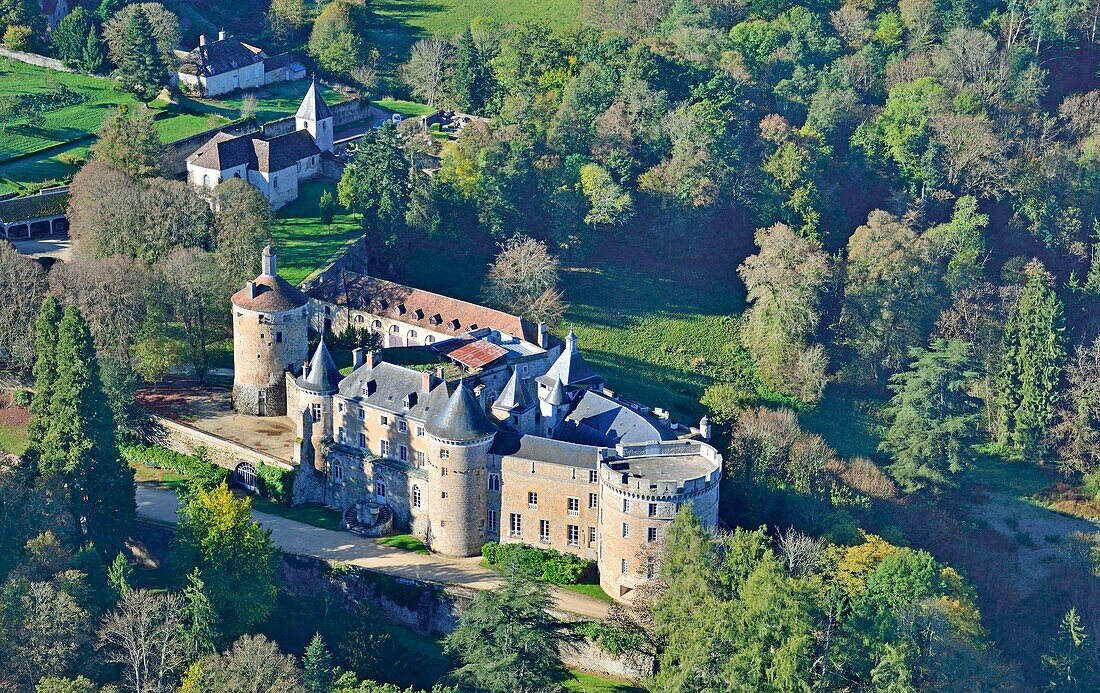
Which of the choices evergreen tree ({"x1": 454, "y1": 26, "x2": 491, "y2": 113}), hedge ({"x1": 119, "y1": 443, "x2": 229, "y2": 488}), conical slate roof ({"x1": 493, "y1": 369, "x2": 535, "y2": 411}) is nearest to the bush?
hedge ({"x1": 119, "y1": 443, "x2": 229, "y2": 488})

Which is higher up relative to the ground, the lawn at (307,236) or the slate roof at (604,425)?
the lawn at (307,236)

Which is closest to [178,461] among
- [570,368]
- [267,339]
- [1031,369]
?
[267,339]

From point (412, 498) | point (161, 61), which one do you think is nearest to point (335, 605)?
point (412, 498)

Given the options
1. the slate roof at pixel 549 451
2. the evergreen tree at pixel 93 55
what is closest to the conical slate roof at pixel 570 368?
the slate roof at pixel 549 451

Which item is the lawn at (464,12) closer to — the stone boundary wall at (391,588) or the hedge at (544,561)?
the hedge at (544,561)

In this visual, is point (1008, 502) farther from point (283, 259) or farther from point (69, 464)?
point (69, 464)

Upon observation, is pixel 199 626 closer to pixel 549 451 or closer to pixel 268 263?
pixel 549 451
